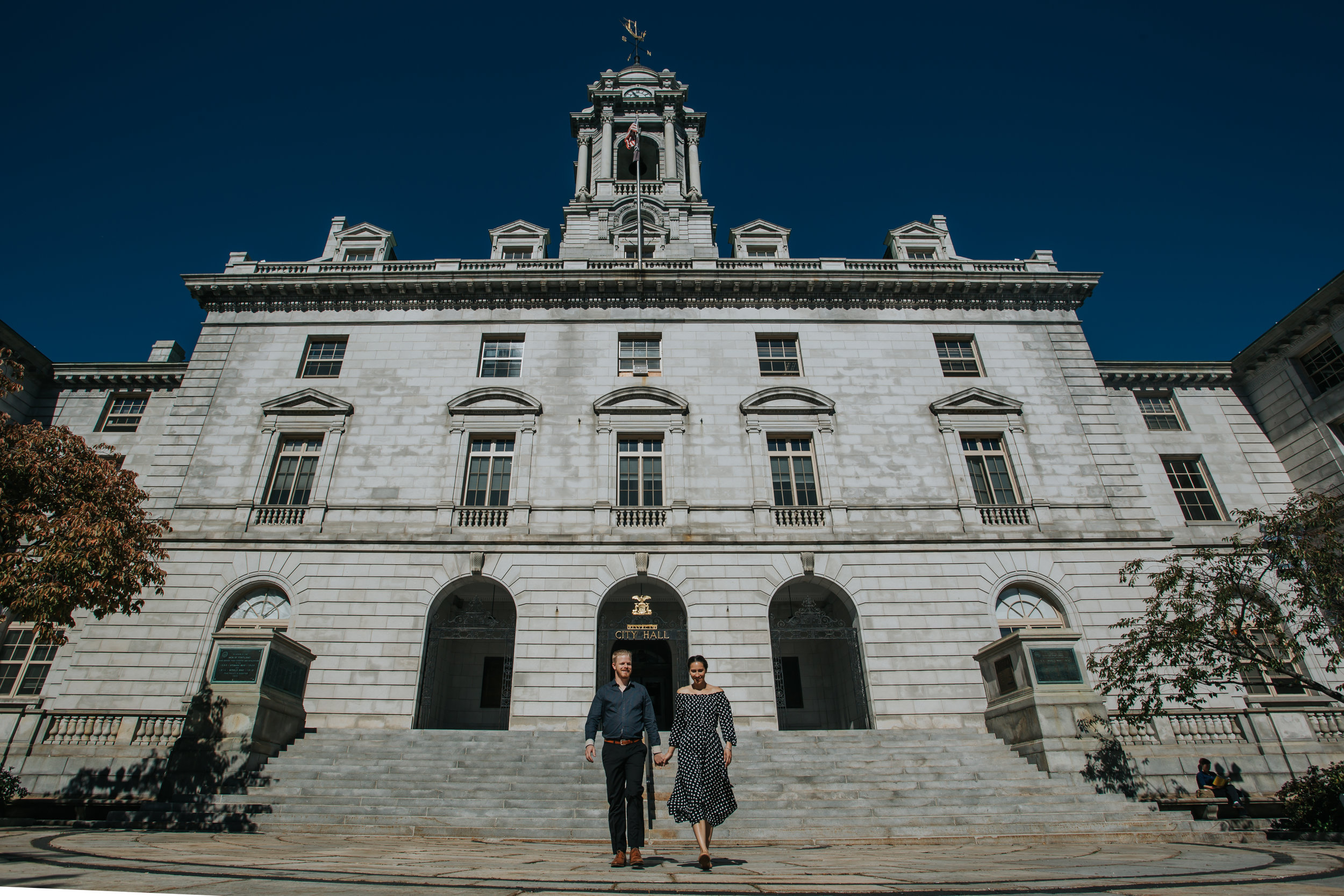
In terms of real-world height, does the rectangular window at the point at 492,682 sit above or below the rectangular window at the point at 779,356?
below

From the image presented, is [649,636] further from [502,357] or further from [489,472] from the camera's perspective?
[502,357]

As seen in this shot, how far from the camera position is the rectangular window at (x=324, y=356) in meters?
23.9

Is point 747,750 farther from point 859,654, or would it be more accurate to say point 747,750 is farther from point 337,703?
point 337,703

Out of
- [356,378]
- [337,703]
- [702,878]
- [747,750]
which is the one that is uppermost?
[356,378]

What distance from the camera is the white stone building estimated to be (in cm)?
1908

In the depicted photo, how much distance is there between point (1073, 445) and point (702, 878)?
21516mm

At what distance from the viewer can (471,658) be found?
2305 centimetres

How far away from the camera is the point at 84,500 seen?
1377 cm

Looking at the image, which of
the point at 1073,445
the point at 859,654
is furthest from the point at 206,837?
the point at 1073,445

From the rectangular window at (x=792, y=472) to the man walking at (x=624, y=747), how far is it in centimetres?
1405

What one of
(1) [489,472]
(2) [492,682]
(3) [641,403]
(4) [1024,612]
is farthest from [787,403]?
(2) [492,682]

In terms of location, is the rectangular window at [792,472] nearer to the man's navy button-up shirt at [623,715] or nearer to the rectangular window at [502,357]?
the rectangular window at [502,357]

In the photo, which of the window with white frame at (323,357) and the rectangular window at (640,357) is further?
the window with white frame at (323,357)

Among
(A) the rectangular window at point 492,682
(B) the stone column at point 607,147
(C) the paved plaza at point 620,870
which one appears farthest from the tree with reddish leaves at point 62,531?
(B) the stone column at point 607,147
